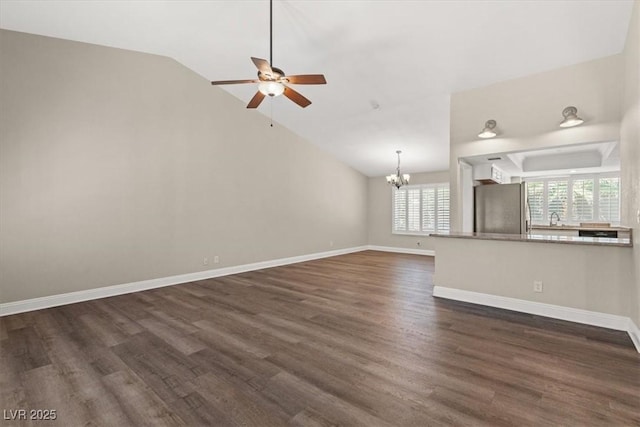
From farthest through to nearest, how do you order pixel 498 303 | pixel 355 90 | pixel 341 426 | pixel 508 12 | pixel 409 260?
pixel 409 260
pixel 355 90
pixel 498 303
pixel 508 12
pixel 341 426

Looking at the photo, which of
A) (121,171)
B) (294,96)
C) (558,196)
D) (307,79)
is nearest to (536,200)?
(558,196)

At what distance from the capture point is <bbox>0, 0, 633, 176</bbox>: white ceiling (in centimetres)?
316

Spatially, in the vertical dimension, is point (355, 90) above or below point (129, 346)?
above

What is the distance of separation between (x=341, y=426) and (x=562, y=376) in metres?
1.73

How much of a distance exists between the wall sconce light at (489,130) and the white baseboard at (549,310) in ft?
7.22

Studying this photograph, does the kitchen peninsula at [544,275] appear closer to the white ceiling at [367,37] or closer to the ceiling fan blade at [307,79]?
the white ceiling at [367,37]

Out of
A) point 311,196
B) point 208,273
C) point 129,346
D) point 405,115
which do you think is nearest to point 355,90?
point 405,115

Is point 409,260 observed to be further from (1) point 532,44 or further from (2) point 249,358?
(2) point 249,358

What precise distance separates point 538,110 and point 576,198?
167 inches

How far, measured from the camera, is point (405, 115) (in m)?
5.54

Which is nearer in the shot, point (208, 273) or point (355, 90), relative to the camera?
point (355, 90)

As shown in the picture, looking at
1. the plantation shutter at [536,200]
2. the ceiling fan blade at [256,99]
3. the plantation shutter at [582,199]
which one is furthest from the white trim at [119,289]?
the plantation shutter at [582,199]

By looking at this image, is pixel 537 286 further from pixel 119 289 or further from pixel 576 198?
pixel 119 289

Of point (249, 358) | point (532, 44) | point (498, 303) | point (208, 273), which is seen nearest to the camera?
point (249, 358)
